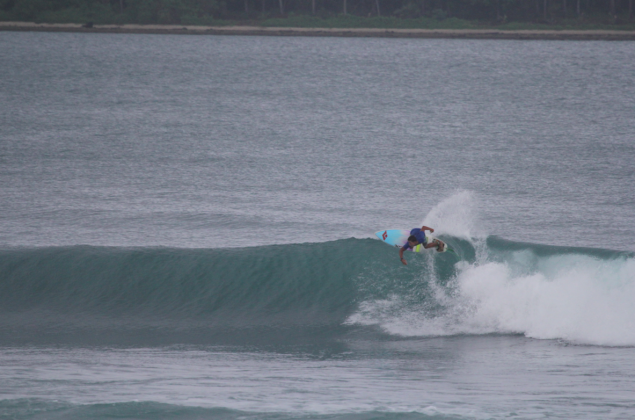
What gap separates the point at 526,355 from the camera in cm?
1313

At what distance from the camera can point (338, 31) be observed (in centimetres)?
9225

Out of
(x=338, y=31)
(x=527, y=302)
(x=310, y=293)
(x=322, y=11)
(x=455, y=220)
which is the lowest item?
(x=310, y=293)

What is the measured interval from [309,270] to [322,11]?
3118 inches

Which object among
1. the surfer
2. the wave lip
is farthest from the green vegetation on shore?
the surfer

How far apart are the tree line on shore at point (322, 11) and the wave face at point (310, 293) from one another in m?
76.2

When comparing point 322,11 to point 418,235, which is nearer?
point 418,235

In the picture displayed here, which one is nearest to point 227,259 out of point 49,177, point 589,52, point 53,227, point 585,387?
point 53,227

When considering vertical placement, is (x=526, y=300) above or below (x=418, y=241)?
below

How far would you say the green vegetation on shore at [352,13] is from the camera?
8975 centimetres

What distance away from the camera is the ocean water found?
10.9 meters

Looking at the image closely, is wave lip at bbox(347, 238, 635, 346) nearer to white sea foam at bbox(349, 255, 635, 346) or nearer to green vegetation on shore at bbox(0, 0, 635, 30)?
white sea foam at bbox(349, 255, 635, 346)

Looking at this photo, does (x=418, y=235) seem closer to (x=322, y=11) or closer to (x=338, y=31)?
(x=338, y=31)

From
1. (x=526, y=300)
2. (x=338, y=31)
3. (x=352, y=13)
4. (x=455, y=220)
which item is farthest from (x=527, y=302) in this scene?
(x=352, y=13)

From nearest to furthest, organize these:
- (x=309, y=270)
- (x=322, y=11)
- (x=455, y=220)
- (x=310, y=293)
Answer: (x=310, y=293) < (x=309, y=270) < (x=455, y=220) < (x=322, y=11)
